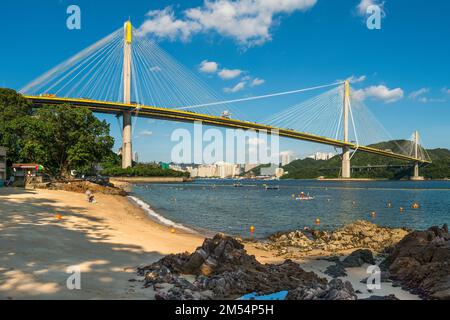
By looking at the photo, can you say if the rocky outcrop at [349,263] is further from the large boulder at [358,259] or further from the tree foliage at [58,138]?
the tree foliage at [58,138]

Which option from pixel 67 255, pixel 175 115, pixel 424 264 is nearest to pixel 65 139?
pixel 175 115

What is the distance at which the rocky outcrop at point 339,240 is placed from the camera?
47.7 ft

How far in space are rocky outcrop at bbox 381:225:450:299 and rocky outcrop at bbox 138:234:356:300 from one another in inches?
79.5

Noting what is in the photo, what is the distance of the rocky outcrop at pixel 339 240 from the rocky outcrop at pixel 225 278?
5314 mm

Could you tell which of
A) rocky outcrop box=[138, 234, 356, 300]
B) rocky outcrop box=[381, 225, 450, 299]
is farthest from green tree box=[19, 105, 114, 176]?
rocky outcrop box=[381, 225, 450, 299]

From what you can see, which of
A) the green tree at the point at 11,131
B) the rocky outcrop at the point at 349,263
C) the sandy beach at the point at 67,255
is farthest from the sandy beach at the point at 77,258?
the green tree at the point at 11,131

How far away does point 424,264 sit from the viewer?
878 centimetres

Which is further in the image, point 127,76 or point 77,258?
point 127,76

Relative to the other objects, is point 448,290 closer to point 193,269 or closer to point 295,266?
point 295,266

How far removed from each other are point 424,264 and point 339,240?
311 inches

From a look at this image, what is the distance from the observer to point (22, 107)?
55.4m

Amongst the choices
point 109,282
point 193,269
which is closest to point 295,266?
point 193,269

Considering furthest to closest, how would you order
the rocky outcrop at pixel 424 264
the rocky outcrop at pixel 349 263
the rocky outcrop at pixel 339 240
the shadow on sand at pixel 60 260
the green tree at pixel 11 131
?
the green tree at pixel 11 131 → the rocky outcrop at pixel 339 240 → the rocky outcrop at pixel 349 263 → the rocky outcrop at pixel 424 264 → the shadow on sand at pixel 60 260

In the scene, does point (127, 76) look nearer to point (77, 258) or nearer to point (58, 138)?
point (58, 138)
